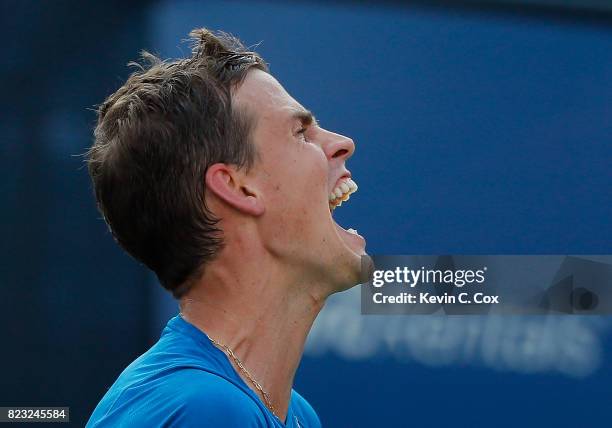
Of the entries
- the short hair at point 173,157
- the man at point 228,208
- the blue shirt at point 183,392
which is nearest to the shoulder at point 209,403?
the blue shirt at point 183,392

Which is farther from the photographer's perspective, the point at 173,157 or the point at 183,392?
the point at 173,157

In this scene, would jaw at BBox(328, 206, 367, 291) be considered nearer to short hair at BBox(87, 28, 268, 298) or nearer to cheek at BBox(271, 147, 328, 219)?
cheek at BBox(271, 147, 328, 219)

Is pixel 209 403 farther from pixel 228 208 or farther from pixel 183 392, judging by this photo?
pixel 228 208

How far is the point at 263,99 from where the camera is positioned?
1.31 metres

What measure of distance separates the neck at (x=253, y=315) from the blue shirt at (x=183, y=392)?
0.10 ft

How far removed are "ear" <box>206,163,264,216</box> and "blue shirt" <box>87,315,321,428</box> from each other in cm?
17

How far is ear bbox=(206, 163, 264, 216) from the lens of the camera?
49.6 inches

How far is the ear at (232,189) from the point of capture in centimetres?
126

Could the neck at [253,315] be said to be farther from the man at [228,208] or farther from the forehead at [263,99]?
the forehead at [263,99]

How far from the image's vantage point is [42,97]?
2.61 meters

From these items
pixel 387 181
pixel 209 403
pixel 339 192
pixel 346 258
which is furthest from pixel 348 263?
pixel 387 181

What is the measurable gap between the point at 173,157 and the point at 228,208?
0.10m

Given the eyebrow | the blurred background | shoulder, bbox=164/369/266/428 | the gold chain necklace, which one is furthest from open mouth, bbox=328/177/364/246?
the blurred background

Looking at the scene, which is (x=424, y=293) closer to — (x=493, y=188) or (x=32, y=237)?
(x=493, y=188)
